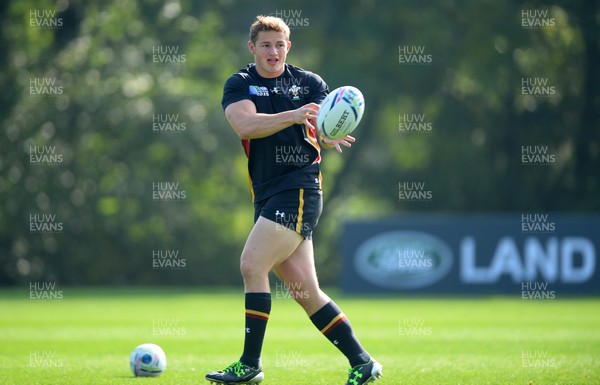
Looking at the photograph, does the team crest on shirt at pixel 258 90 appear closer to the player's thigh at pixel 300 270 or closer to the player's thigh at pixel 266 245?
the player's thigh at pixel 266 245

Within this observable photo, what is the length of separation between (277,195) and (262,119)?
24.1 inches

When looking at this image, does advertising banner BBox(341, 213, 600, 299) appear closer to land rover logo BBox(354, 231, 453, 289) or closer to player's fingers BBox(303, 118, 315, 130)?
land rover logo BBox(354, 231, 453, 289)

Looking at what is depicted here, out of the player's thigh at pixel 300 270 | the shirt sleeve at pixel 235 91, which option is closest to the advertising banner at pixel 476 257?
the player's thigh at pixel 300 270

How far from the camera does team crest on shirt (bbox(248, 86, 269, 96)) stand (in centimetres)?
701

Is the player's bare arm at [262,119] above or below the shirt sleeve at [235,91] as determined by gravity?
below

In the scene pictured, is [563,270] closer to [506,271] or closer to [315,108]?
[506,271]

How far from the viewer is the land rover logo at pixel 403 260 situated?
19.5 metres

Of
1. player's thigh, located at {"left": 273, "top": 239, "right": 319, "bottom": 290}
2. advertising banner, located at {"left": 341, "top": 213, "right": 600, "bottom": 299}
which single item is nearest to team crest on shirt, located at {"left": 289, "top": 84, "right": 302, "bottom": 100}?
player's thigh, located at {"left": 273, "top": 239, "right": 319, "bottom": 290}

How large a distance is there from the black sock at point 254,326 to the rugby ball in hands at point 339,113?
1372mm

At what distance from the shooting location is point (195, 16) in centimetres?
2933

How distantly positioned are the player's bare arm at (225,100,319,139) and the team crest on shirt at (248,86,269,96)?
7.1 inches

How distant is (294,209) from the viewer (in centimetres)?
688

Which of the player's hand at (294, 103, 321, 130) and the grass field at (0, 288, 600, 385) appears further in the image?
the grass field at (0, 288, 600, 385)

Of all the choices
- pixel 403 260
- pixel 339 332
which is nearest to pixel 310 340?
pixel 339 332
